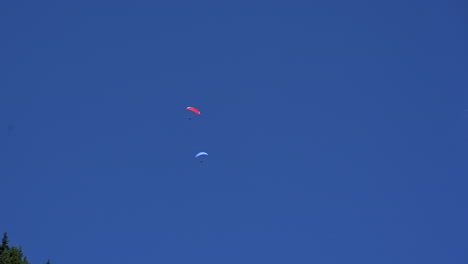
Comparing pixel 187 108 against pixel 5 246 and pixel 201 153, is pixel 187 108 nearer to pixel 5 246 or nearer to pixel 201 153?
pixel 201 153

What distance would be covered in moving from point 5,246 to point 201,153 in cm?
3087

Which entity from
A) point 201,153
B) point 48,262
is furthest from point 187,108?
point 48,262

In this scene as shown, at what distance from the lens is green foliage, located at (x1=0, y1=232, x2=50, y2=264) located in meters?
54.6

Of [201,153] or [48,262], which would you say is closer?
[48,262]

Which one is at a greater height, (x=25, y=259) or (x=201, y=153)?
(x=201, y=153)

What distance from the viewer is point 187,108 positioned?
282 feet

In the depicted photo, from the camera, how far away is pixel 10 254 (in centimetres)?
5522

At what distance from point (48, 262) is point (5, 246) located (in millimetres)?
2316

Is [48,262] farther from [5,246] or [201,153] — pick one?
[201,153]

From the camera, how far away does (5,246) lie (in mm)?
55656

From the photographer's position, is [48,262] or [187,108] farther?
[187,108]

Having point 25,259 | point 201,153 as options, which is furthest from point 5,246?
point 201,153

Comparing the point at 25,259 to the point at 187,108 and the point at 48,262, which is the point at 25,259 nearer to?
the point at 48,262

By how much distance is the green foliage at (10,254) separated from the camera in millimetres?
54631
